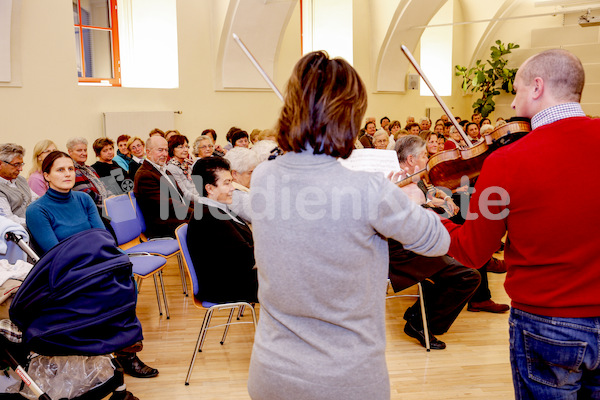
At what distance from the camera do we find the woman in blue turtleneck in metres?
3.29

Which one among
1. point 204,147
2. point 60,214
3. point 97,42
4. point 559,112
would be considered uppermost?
point 97,42

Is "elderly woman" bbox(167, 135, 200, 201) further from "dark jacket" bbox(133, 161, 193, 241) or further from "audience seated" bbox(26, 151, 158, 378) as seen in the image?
"audience seated" bbox(26, 151, 158, 378)

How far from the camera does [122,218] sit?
4309 mm

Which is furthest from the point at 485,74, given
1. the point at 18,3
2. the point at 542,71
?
the point at 542,71

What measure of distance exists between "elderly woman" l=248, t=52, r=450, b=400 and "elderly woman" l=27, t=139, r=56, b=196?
13.4 ft

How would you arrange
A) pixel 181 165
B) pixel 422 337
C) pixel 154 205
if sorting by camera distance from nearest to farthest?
pixel 422 337
pixel 154 205
pixel 181 165

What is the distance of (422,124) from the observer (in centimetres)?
948

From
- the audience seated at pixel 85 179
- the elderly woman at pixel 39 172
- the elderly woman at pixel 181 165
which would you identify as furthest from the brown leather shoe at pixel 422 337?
the elderly woman at pixel 39 172

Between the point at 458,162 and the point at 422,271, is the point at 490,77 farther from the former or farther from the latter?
the point at 458,162

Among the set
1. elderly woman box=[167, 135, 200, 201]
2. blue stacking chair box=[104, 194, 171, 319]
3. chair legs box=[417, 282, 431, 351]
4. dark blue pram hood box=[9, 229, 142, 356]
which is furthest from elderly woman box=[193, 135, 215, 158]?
dark blue pram hood box=[9, 229, 142, 356]

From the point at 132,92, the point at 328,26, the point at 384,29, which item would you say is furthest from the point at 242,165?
the point at 384,29

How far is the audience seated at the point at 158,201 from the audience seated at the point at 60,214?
1.06 meters

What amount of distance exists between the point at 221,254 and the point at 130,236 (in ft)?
5.66

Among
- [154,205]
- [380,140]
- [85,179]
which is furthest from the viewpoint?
[380,140]
